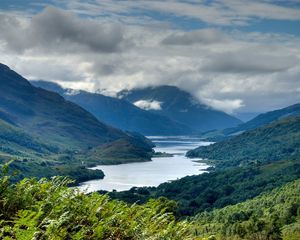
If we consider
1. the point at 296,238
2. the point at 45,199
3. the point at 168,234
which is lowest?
the point at 296,238

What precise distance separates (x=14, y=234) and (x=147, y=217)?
548 centimetres

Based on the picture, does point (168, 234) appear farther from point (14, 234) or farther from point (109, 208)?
point (14, 234)

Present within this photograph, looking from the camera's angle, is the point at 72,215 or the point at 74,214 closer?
the point at 72,215

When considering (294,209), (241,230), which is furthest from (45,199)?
(294,209)

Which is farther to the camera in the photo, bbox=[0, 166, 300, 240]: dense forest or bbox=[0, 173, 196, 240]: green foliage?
bbox=[0, 173, 196, 240]: green foliage

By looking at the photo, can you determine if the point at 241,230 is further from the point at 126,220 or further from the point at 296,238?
the point at 126,220

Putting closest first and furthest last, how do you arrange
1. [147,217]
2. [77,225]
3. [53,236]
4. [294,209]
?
[53,236]
[77,225]
[147,217]
[294,209]

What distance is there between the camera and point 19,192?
52.2 feet

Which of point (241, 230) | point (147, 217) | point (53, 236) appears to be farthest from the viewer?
point (241, 230)

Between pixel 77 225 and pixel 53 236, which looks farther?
pixel 77 225

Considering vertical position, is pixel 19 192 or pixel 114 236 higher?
pixel 19 192

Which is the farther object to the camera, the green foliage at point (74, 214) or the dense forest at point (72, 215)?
the green foliage at point (74, 214)

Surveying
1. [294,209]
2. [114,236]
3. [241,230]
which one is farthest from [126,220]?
[294,209]

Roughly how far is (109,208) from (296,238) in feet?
→ 378
